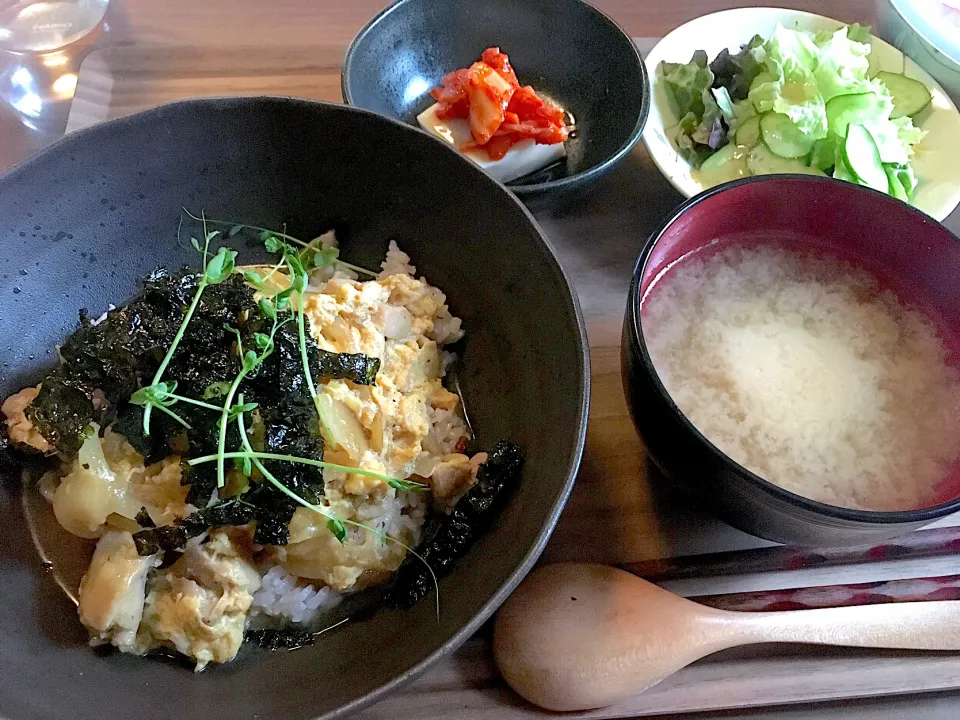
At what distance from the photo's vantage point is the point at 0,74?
2289mm

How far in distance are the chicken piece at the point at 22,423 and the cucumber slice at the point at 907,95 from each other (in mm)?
2277

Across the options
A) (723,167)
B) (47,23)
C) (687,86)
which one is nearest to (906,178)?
(723,167)

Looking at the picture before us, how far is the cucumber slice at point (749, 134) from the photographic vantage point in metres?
2.03

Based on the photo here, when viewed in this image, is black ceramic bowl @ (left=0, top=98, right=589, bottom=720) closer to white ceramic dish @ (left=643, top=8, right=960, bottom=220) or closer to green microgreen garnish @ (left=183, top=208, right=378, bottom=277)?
green microgreen garnish @ (left=183, top=208, right=378, bottom=277)

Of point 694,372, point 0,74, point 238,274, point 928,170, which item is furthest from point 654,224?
point 0,74

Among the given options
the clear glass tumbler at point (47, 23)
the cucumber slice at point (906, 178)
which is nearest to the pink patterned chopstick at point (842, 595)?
the cucumber slice at point (906, 178)

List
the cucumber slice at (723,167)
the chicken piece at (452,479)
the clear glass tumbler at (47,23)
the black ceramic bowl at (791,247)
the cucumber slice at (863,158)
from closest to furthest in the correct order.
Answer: the black ceramic bowl at (791,247)
the chicken piece at (452,479)
the cucumber slice at (863,158)
the cucumber slice at (723,167)
the clear glass tumbler at (47,23)

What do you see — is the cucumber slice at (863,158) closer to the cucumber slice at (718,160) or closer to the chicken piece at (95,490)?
the cucumber slice at (718,160)

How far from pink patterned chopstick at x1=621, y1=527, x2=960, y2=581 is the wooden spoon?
3.2 inches

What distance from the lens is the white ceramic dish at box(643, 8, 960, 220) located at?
6.24 ft

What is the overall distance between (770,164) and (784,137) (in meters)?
0.08

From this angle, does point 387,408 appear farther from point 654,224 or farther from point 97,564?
point 654,224

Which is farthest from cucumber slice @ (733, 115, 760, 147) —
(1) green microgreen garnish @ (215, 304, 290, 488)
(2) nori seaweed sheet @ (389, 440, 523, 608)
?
(1) green microgreen garnish @ (215, 304, 290, 488)

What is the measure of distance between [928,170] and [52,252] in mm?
2187
